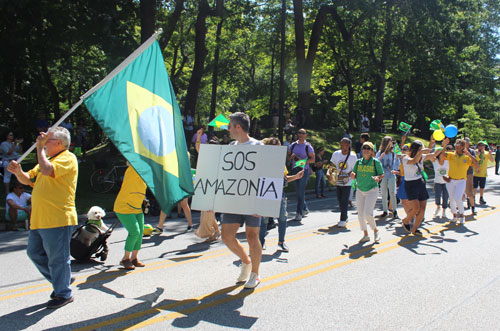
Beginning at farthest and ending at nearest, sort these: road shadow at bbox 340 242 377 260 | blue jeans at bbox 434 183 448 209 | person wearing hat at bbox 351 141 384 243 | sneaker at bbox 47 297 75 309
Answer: blue jeans at bbox 434 183 448 209 → person wearing hat at bbox 351 141 384 243 → road shadow at bbox 340 242 377 260 → sneaker at bbox 47 297 75 309

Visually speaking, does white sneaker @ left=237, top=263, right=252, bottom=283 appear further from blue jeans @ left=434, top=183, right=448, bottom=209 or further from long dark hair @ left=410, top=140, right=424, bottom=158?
blue jeans @ left=434, top=183, right=448, bottom=209

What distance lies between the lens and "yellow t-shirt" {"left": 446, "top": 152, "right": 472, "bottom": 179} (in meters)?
10.7

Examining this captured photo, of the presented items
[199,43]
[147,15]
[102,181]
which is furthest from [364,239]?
[199,43]

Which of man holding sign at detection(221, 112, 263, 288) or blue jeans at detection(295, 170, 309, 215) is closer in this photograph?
man holding sign at detection(221, 112, 263, 288)

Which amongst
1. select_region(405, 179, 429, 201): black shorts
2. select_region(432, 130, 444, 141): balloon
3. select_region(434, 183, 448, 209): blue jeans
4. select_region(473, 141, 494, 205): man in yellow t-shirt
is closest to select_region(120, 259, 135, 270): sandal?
select_region(405, 179, 429, 201): black shorts

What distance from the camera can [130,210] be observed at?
21.2ft

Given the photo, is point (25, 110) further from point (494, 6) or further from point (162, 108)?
point (494, 6)

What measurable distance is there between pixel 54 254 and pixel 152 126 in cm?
175

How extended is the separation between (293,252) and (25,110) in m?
20.9

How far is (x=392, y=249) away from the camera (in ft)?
26.2

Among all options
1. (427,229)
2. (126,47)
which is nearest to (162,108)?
(427,229)

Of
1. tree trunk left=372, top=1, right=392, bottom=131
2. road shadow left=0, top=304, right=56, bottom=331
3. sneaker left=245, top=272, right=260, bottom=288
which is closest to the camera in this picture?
road shadow left=0, top=304, right=56, bottom=331

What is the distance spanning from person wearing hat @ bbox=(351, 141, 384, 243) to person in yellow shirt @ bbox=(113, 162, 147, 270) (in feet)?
13.7

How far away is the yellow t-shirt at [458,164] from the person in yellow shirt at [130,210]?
7640 mm
